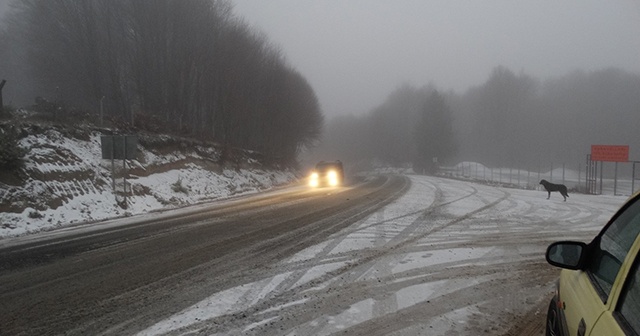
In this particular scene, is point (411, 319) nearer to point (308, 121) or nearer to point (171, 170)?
point (171, 170)

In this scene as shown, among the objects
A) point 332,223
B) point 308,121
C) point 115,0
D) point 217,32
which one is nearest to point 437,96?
point 308,121

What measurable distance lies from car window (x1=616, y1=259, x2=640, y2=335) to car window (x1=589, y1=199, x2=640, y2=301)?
204mm

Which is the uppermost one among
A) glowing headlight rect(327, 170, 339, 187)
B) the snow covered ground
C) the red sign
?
the red sign

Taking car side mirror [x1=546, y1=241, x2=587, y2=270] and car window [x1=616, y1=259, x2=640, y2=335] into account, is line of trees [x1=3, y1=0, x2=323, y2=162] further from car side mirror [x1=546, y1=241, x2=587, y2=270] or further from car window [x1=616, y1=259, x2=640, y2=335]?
car window [x1=616, y1=259, x2=640, y2=335]

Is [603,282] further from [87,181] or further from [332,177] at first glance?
[332,177]

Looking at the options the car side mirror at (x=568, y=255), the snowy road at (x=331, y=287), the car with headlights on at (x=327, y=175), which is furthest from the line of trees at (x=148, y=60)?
the car side mirror at (x=568, y=255)

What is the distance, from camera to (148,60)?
1102 inches

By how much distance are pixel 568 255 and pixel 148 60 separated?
30.3m

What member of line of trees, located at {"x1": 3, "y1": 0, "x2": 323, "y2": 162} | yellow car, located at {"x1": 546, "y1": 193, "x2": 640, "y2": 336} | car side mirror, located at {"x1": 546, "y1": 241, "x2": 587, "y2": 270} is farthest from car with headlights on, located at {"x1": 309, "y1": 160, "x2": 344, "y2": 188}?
yellow car, located at {"x1": 546, "y1": 193, "x2": 640, "y2": 336}

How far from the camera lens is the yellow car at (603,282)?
1.69 metres

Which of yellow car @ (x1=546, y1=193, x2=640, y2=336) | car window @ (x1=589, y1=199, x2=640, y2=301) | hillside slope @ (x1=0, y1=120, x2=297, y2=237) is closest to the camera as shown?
yellow car @ (x1=546, y1=193, x2=640, y2=336)

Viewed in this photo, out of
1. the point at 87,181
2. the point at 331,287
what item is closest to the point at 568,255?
the point at 331,287

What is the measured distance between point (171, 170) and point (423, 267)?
56.7 feet

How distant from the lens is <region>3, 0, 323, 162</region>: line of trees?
26469mm
